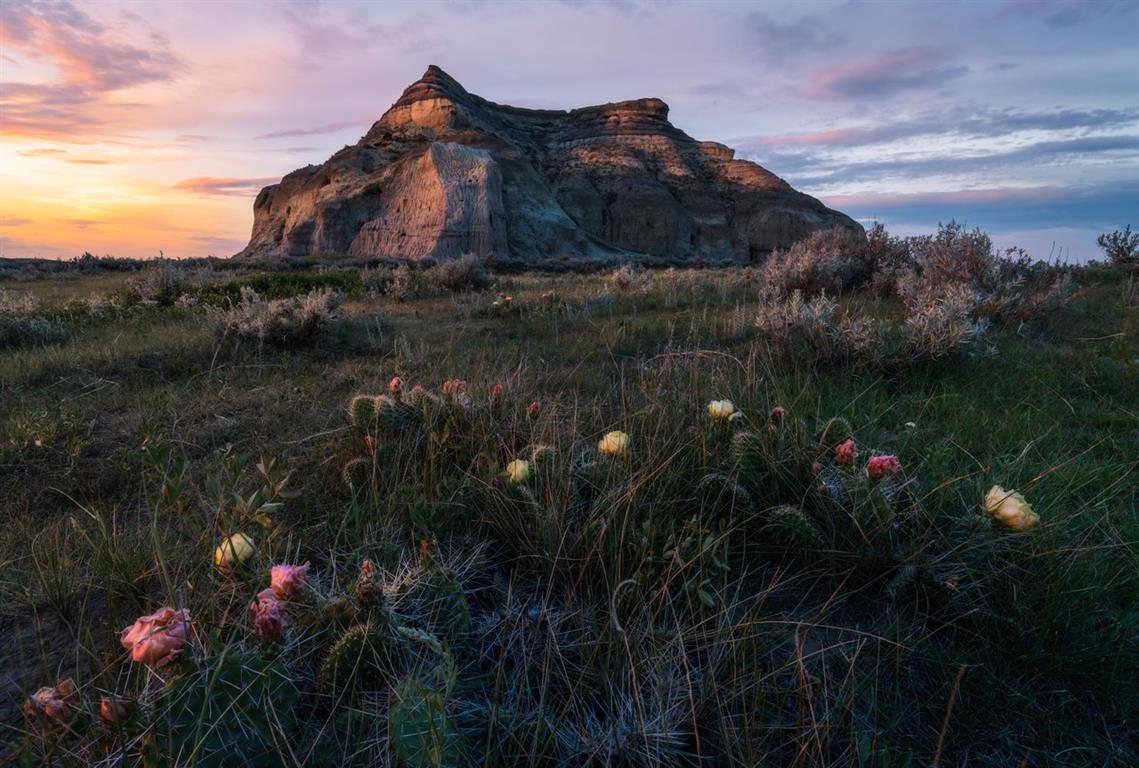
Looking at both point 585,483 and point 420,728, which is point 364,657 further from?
point 585,483

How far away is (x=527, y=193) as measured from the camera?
117ft

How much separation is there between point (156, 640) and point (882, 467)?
1744mm

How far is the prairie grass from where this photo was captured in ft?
4.13

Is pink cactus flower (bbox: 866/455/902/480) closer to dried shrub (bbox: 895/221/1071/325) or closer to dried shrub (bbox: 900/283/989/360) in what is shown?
dried shrub (bbox: 900/283/989/360)

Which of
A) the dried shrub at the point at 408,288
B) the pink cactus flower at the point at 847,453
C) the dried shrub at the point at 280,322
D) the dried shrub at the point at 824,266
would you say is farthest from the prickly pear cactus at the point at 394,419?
the dried shrub at the point at 408,288

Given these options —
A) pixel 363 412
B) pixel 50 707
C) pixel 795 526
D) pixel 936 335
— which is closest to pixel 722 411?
pixel 795 526

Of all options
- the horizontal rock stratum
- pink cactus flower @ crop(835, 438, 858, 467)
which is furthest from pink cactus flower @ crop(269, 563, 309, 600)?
the horizontal rock stratum

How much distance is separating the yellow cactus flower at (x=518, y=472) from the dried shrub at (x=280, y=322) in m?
3.34

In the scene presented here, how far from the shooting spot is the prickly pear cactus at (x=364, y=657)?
131 centimetres

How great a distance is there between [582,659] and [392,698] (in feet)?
1.46

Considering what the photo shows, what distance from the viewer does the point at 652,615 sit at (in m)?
1.56

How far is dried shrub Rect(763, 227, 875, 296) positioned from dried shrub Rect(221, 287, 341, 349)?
4.51m

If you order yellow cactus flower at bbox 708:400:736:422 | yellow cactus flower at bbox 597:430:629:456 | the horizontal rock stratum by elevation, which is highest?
the horizontal rock stratum

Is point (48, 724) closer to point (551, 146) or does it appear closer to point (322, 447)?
point (322, 447)
